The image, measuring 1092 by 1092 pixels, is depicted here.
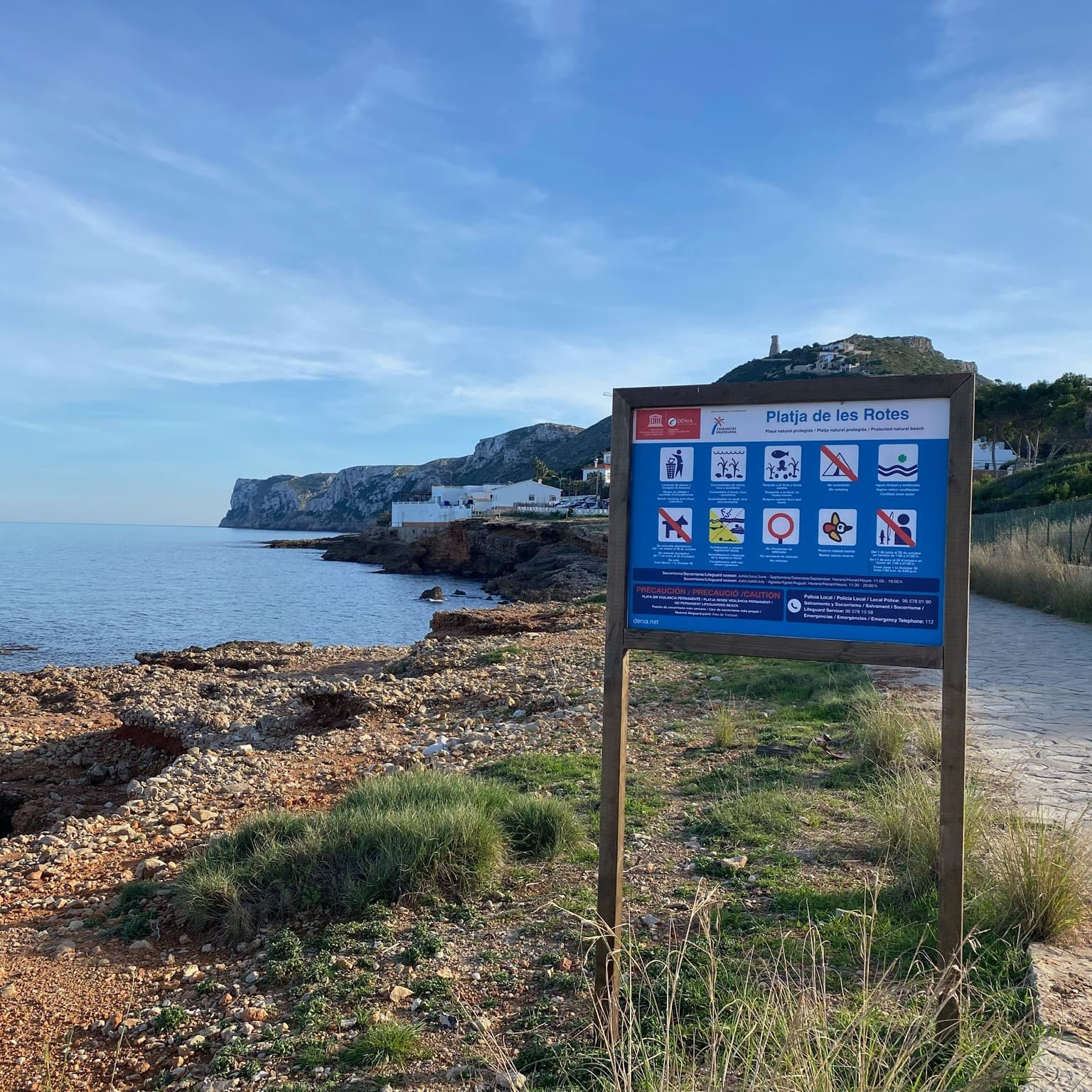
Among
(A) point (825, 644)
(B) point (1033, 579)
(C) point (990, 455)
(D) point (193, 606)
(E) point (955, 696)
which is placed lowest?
(D) point (193, 606)

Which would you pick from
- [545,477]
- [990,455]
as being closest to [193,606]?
[990,455]

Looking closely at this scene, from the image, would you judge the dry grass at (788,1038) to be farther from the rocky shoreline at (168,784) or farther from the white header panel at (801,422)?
the white header panel at (801,422)

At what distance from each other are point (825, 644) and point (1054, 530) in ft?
66.3

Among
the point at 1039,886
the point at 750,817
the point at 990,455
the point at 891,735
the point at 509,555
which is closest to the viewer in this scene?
the point at 1039,886

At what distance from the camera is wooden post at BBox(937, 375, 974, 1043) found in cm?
272

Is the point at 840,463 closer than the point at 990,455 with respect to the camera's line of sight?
Yes

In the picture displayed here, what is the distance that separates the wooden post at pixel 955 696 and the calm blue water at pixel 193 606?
22846 millimetres

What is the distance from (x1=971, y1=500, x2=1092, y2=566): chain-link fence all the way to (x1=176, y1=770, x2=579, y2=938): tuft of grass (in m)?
16.1

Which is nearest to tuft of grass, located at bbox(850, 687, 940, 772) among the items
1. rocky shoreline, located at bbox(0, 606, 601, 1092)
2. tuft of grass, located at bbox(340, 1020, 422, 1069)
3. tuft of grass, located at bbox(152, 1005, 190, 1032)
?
rocky shoreline, located at bbox(0, 606, 601, 1092)

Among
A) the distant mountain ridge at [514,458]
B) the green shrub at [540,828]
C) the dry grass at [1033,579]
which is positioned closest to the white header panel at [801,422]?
the green shrub at [540,828]

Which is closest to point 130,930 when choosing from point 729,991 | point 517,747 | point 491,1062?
point 491,1062

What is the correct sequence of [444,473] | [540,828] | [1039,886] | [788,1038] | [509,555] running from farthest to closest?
[444,473], [509,555], [540,828], [1039,886], [788,1038]

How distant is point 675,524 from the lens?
3.12 m

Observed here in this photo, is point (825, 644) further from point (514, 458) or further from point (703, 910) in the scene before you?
point (514, 458)
